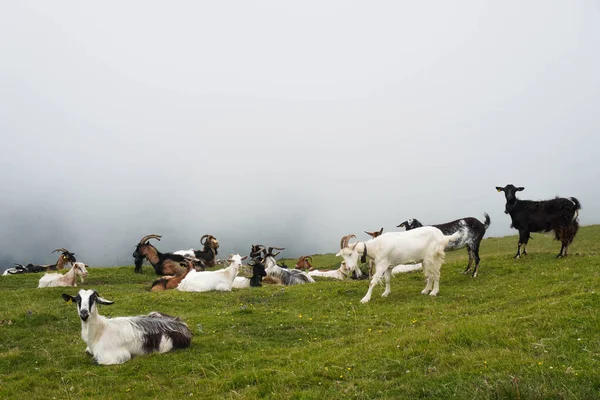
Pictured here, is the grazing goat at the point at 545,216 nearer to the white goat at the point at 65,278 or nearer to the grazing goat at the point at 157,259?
the grazing goat at the point at 157,259

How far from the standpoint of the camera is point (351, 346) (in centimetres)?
859

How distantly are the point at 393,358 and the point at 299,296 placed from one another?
26.4 ft

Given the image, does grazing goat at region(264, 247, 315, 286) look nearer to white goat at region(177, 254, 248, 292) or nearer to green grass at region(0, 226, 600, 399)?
white goat at region(177, 254, 248, 292)

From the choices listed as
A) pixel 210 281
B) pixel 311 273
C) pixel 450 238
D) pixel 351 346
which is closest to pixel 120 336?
pixel 351 346

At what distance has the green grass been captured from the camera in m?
6.29

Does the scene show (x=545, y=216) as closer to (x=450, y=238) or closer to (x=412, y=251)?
(x=450, y=238)

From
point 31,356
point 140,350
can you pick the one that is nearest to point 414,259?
point 140,350

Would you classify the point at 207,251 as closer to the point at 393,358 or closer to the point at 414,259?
the point at 414,259

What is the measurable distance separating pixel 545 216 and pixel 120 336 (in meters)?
15.0

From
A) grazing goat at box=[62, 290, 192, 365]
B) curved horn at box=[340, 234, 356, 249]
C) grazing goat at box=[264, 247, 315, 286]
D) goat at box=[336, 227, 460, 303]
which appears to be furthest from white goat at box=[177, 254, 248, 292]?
grazing goat at box=[62, 290, 192, 365]

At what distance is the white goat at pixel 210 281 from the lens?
1766 cm

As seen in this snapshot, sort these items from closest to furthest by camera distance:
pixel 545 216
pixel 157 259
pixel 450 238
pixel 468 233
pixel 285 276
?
pixel 450 238, pixel 468 233, pixel 545 216, pixel 285 276, pixel 157 259

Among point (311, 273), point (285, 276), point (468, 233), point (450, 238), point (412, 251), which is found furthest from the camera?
point (311, 273)

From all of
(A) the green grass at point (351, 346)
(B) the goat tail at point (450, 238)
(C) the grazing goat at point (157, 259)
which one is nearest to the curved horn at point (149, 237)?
(C) the grazing goat at point (157, 259)
